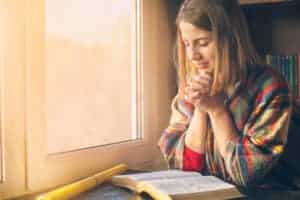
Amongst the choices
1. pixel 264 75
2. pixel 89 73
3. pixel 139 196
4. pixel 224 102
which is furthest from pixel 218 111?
pixel 89 73

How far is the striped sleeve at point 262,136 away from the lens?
3.14 feet

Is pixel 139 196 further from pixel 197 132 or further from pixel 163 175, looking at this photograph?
pixel 197 132

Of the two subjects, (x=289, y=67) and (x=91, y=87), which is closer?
(x=289, y=67)

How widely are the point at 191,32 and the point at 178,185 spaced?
0.37 metres

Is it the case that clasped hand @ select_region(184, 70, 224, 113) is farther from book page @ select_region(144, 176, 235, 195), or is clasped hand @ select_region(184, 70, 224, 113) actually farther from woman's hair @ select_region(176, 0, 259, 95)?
book page @ select_region(144, 176, 235, 195)

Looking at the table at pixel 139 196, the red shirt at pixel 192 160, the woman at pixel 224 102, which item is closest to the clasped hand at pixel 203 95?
the woman at pixel 224 102

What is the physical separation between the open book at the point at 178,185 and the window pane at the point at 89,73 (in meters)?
0.20

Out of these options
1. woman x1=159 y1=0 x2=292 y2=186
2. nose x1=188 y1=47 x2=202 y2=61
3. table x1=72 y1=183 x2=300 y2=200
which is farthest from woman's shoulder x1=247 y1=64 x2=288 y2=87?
table x1=72 y1=183 x2=300 y2=200

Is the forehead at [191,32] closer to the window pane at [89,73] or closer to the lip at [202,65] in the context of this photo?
the lip at [202,65]

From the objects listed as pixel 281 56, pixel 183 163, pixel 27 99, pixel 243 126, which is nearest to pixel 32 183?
pixel 27 99

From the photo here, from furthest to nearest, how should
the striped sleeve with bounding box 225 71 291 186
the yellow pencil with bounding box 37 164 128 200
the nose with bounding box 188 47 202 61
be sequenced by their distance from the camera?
the nose with bounding box 188 47 202 61, the striped sleeve with bounding box 225 71 291 186, the yellow pencil with bounding box 37 164 128 200

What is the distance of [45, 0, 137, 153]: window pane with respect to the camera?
1066mm

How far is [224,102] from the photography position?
1022 millimetres

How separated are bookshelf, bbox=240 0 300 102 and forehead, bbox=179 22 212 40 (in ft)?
0.41
